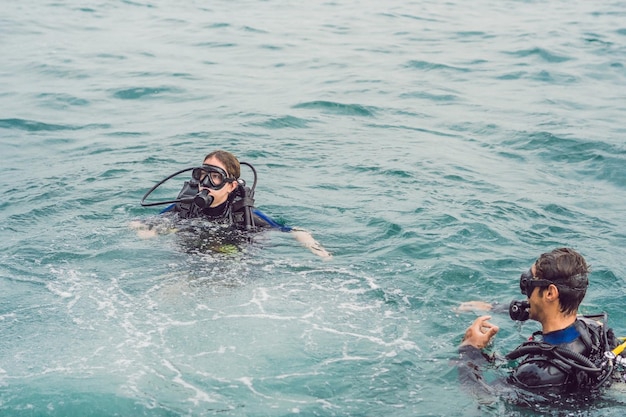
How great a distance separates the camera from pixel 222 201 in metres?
7.07

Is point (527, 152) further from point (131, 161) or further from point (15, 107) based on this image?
point (15, 107)

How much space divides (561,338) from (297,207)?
4.26 m

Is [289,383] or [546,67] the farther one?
[546,67]

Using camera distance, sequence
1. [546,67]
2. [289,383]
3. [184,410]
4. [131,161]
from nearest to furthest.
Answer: [184,410], [289,383], [131,161], [546,67]

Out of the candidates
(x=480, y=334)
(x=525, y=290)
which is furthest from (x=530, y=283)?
(x=480, y=334)

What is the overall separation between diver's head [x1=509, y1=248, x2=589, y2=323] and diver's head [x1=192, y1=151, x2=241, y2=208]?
325 centimetres

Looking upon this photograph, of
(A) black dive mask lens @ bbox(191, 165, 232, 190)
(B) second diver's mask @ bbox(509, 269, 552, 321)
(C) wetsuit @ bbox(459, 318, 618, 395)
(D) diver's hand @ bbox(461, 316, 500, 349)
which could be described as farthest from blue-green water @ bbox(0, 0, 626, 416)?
(A) black dive mask lens @ bbox(191, 165, 232, 190)

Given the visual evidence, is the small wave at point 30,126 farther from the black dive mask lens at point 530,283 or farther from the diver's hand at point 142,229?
the black dive mask lens at point 530,283

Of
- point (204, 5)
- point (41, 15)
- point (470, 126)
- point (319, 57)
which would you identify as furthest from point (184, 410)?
point (204, 5)

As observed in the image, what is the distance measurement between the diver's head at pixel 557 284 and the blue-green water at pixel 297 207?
0.59 metres

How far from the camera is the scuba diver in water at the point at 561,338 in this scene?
432 centimetres

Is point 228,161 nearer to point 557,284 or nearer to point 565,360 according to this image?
point 557,284

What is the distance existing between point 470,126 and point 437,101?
5.34 ft

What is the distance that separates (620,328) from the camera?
584cm
